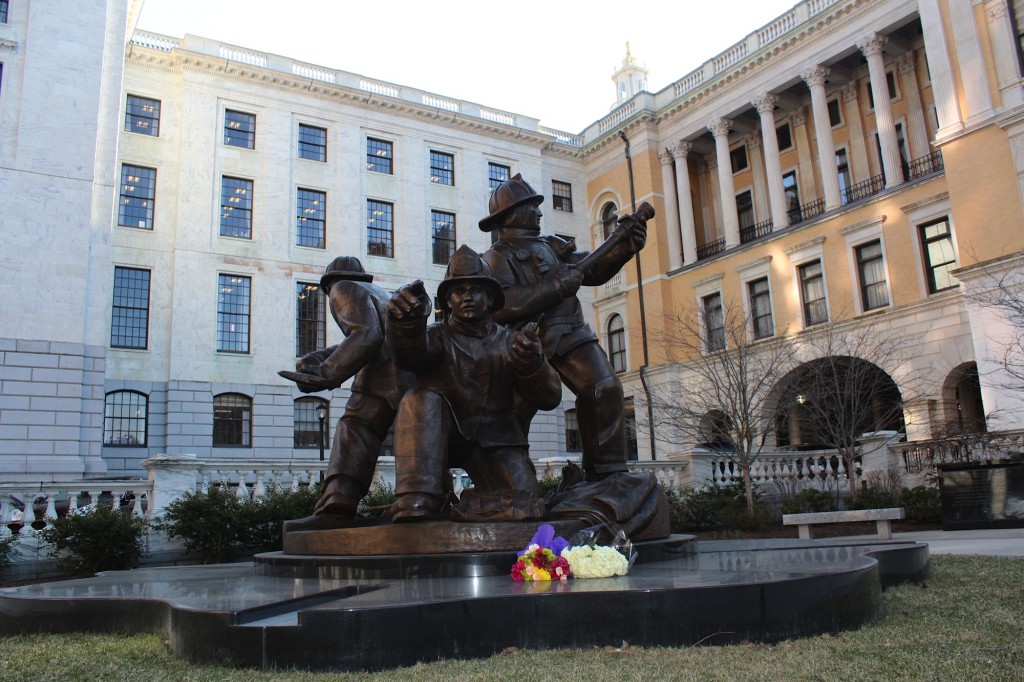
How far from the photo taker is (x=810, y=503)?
58.5ft

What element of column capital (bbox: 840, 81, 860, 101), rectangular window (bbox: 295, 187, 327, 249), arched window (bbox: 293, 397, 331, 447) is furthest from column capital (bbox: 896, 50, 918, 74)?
arched window (bbox: 293, 397, 331, 447)

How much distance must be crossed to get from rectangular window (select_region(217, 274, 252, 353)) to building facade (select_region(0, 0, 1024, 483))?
0.09m

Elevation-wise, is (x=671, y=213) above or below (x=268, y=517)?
above

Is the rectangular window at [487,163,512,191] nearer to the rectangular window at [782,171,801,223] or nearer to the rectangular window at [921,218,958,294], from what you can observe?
the rectangular window at [782,171,801,223]

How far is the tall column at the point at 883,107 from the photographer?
30.5m

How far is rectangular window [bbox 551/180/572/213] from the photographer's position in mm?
42906

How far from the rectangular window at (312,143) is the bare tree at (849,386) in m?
22.0

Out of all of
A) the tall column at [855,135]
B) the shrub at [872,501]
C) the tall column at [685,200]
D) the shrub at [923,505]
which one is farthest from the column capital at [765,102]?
the shrub at [923,505]

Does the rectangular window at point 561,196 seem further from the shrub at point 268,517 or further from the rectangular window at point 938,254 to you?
the shrub at point 268,517

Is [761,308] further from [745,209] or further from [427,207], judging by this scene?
[427,207]

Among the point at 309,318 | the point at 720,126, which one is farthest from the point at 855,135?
the point at 309,318

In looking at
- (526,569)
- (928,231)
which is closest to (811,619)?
(526,569)

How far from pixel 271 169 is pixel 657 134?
19.1m

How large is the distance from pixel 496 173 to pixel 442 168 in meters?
3.10
